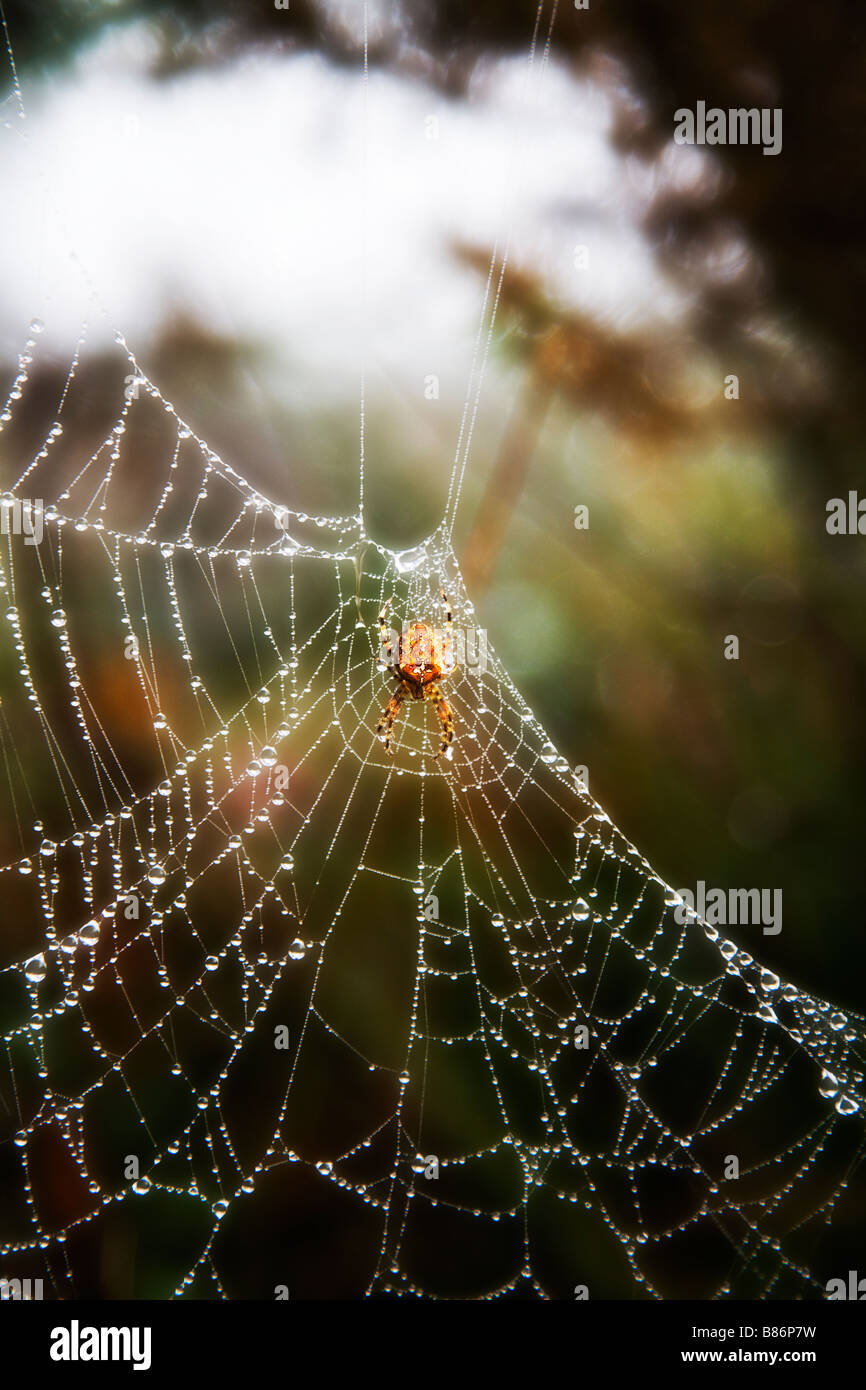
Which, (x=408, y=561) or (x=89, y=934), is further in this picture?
(x=408, y=561)

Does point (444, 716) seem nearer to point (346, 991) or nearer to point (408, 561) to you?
point (408, 561)

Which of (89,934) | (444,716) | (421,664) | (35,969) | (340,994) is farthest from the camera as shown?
(340,994)

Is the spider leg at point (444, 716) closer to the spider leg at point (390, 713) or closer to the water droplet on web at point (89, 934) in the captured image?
the spider leg at point (390, 713)

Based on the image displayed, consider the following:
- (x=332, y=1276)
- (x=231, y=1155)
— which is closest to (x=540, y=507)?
(x=231, y=1155)

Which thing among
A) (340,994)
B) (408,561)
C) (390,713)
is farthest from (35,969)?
(408,561)

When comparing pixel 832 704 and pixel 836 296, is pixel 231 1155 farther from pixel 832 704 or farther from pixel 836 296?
pixel 836 296

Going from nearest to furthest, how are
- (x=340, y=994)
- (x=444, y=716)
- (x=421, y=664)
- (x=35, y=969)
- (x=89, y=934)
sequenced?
1. (x=35, y=969)
2. (x=89, y=934)
3. (x=421, y=664)
4. (x=444, y=716)
5. (x=340, y=994)
